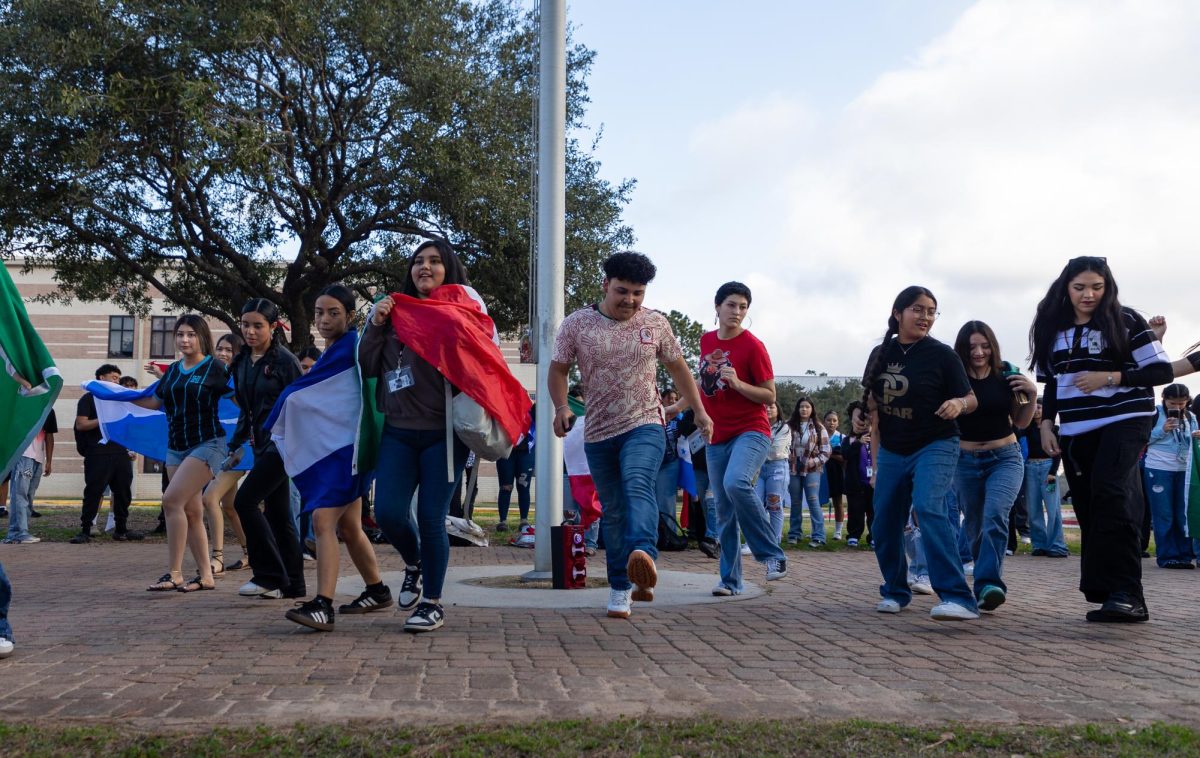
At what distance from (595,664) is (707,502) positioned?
776 cm

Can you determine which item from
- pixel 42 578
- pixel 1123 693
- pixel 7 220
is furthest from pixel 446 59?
pixel 1123 693

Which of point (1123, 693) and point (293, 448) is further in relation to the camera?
point (293, 448)

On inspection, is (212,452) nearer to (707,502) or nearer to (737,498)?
(737,498)

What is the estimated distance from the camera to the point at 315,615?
5527 mm

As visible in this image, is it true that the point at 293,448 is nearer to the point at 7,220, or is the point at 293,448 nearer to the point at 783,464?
the point at 783,464

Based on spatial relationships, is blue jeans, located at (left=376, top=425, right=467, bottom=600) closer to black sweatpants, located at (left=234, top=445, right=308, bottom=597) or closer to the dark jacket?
black sweatpants, located at (left=234, top=445, right=308, bottom=597)

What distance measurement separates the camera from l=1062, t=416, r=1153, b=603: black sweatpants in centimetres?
611

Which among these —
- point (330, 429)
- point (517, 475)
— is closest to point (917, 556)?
point (330, 429)

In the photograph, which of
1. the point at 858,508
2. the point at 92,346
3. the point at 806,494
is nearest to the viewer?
the point at 858,508

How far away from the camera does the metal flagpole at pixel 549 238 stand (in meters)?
8.15

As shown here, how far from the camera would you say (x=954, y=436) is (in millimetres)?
6363

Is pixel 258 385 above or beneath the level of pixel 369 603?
above

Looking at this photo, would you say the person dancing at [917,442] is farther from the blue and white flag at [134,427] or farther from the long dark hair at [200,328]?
the blue and white flag at [134,427]

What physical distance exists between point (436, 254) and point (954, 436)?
3.17 metres
